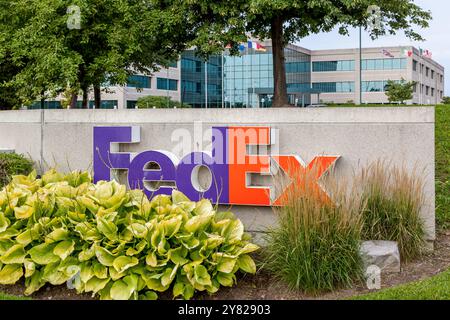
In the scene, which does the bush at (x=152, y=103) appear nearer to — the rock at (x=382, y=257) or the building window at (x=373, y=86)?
the building window at (x=373, y=86)

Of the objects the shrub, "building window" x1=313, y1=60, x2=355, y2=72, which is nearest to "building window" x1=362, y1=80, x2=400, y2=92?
"building window" x1=313, y1=60, x2=355, y2=72

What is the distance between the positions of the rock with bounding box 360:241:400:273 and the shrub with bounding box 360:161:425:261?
1.54ft

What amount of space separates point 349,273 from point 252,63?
7984 centimetres

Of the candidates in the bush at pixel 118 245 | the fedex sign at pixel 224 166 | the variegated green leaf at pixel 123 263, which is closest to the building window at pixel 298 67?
the fedex sign at pixel 224 166

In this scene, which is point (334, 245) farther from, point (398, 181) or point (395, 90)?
point (395, 90)

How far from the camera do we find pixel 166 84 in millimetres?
80000

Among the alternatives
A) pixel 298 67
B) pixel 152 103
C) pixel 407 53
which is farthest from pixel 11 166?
pixel 298 67

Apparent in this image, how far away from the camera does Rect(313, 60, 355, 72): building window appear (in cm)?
9356

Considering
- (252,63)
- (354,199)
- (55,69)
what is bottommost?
(354,199)

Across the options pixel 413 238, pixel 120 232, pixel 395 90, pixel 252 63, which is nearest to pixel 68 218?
pixel 120 232

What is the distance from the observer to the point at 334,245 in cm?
656
